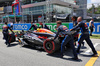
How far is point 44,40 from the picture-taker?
5668mm

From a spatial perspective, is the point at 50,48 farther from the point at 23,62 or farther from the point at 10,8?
the point at 10,8

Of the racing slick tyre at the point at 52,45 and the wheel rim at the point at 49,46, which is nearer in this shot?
the racing slick tyre at the point at 52,45

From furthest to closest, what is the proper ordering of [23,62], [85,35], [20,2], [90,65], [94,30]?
1. [20,2]
2. [94,30]
3. [85,35]
4. [23,62]
5. [90,65]

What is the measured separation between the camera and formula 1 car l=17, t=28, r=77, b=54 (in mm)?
4969

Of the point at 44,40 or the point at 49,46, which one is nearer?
the point at 49,46

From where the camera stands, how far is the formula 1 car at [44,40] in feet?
16.3

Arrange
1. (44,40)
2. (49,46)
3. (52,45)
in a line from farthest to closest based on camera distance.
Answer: (44,40)
(49,46)
(52,45)

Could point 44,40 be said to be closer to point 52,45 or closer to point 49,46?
point 49,46

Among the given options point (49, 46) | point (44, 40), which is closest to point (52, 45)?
point (49, 46)

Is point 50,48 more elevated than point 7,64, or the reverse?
point 50,48

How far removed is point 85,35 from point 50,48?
1730 millimetres

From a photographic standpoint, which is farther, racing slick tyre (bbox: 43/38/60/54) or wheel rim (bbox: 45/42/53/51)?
wheel rim (bbox: 45/42/53/51)

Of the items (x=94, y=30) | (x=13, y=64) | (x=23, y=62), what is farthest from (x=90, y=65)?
(x=94, y=30)

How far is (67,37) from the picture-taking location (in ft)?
14.8
